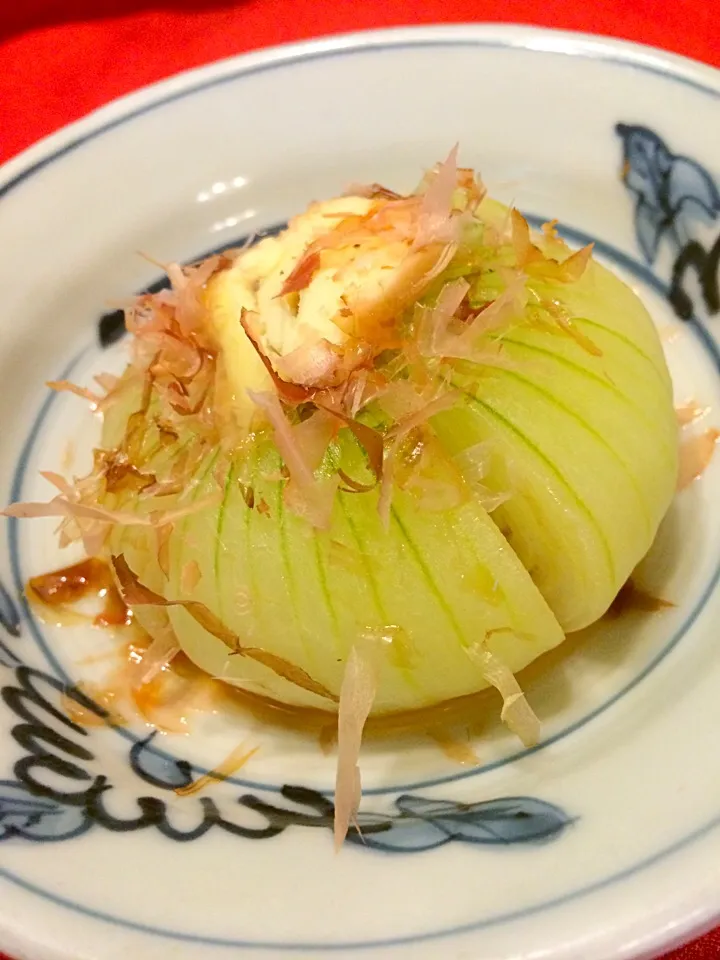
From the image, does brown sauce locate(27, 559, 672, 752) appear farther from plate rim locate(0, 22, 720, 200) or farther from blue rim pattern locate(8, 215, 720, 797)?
plate rim locate(0, 22, 720, 200)

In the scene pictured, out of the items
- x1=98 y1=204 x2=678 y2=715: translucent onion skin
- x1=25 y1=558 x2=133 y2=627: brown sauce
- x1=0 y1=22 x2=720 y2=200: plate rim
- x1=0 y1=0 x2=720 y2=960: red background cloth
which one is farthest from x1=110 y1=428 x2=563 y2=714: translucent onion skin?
x1=0 y1=0 x2=720 y2=960: red background cloth

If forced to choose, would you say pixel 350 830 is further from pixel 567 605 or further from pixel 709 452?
pixel 709 452

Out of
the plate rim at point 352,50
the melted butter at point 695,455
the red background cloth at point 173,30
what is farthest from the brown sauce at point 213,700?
the red background cloth at point 173,30

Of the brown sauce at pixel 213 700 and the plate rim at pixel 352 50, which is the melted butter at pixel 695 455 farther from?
the plate rim at pixel 352 50

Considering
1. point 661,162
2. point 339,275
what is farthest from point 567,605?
point 661,162

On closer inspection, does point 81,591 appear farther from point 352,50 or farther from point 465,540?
point 352,50

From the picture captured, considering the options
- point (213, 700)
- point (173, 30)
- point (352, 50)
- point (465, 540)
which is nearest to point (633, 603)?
point (465, 540)

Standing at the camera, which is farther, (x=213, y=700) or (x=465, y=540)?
(x=213, y=700)
